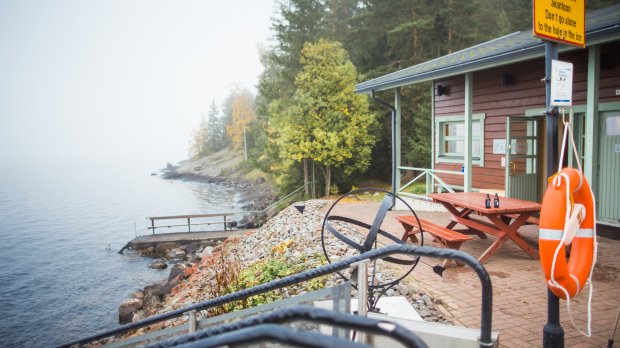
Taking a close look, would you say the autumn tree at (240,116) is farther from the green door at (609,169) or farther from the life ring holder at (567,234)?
the life ring holder at (567,234)

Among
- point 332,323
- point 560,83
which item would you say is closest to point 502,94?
point 560,83

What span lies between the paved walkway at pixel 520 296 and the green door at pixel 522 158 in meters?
2.22

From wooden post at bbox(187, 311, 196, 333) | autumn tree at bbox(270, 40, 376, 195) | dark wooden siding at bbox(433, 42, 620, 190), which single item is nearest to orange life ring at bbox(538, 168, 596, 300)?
wooden post at bbox(187, 311, 196, 333)

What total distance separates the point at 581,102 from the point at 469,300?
6.10 m

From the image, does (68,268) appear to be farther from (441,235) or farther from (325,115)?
(441,235)

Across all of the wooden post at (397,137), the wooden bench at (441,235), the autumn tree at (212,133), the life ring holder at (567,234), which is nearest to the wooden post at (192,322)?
the life ring holder at (567,234)

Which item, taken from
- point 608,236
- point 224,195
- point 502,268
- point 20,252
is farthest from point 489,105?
point 224,195

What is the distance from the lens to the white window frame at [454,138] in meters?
11.6

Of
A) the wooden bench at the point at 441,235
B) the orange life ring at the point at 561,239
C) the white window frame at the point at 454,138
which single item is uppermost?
the white window frame at the point at 454,138

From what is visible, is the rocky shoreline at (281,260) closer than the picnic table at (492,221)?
Yes

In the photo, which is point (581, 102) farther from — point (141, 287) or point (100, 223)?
point (100, 223)

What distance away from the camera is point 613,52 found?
7805 mm

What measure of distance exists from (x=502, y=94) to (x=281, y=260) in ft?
24.1

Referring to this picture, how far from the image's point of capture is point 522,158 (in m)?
9.47
